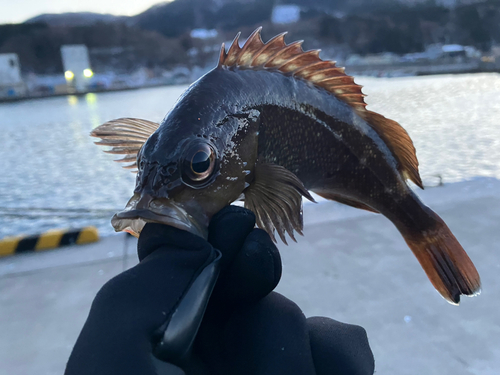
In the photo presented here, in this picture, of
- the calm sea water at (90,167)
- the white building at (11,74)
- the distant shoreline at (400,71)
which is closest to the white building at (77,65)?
the white building at (11,74)

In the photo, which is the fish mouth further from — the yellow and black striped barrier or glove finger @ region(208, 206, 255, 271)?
the yellow and black striped barrier

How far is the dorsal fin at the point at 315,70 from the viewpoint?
3.24ft

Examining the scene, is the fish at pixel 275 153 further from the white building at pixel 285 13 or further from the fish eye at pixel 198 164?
the white building at pixel 285 13

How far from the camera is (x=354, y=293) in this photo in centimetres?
232

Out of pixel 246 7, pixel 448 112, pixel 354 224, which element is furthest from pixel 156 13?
pixel 354 224

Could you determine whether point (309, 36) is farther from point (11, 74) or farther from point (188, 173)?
point (188, 173)

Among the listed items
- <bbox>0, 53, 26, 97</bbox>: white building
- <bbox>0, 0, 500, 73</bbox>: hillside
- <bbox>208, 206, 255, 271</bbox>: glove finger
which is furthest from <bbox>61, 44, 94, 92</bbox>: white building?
<bbox>208, 206, 255, 271</bbox>: glove finger

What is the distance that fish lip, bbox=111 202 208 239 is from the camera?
733 millimetres

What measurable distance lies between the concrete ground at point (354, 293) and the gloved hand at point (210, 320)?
108 cm

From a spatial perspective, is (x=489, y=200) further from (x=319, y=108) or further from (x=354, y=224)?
(x=319, y=108)

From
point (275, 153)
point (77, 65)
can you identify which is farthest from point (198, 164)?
point (77, 65)

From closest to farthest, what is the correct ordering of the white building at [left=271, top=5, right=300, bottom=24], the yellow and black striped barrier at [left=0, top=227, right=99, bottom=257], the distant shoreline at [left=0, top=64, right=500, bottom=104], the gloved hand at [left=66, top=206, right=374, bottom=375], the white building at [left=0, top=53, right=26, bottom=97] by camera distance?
the gloved hand at [left=66, top=206, right=374, bottom=375] → the yellow and black striped barrier at [left=0, top=227, right=99, bottom=257] → the distant shoreline at [left=0, top=64, right=500, bottom=104] → the white building at [left=0, top=53, right=26, bottom=97] → the white building at [left=271, top=5, right=300, bottom=24]

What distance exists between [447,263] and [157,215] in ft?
3.11

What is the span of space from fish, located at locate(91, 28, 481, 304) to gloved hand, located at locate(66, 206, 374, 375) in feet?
0.26
